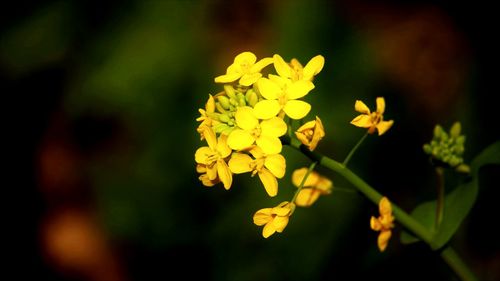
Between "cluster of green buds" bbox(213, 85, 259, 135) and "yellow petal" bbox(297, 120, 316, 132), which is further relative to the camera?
"cluster of green buds" bbox(213, 85, 259, 135)

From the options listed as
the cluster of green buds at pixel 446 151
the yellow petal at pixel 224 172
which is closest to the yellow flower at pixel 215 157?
the yellow petal at pixel 224 172

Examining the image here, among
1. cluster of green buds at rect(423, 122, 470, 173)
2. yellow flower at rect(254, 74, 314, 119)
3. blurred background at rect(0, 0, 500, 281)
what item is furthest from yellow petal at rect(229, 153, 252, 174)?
blurred background at rect(0, 0, 500, 281)

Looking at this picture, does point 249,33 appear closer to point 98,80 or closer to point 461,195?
point 98,80

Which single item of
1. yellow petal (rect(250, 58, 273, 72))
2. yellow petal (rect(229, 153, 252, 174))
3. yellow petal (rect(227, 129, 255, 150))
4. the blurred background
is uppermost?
yellow petal (rect(250, 58, 273, 72))

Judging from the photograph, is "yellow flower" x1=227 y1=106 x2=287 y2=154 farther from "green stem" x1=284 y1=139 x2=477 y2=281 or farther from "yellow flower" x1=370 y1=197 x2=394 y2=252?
"yellow flower" x1=370 y1=197 x2=394 y2=252

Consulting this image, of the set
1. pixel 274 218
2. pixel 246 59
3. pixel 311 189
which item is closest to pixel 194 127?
pixel 311 189

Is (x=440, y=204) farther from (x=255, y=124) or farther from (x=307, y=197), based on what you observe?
(x=255, y=124)
